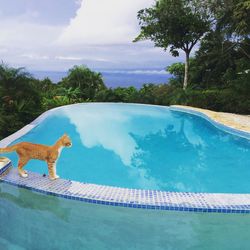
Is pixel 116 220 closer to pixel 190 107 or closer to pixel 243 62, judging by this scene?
pixel 190 107

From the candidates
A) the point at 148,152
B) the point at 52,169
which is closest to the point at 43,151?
the point at 52,169

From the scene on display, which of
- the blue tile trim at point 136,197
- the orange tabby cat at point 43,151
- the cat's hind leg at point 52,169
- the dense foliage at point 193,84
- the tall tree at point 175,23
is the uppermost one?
the tall tree at point 175,23

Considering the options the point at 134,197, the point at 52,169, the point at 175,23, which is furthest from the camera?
the point at 175,23

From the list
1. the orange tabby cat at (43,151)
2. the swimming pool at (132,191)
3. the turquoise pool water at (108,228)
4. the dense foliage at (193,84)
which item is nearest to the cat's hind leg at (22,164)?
the orange tabby cat at (43,151)

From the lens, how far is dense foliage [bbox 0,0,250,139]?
38.5ft

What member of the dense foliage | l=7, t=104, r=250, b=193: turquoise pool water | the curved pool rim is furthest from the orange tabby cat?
the dense foliage

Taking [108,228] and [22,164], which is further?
[22,164]

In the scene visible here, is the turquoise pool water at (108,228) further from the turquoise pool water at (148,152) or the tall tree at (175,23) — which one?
the tall tree at (175,23)

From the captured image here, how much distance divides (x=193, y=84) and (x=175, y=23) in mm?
4155

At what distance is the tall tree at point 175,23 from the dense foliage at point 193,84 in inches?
6.9

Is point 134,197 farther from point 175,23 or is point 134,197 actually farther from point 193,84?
point 193,84

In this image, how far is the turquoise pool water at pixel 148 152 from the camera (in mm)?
7379

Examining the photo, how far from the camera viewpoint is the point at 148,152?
965 cm

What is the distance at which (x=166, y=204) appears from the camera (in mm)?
4906
